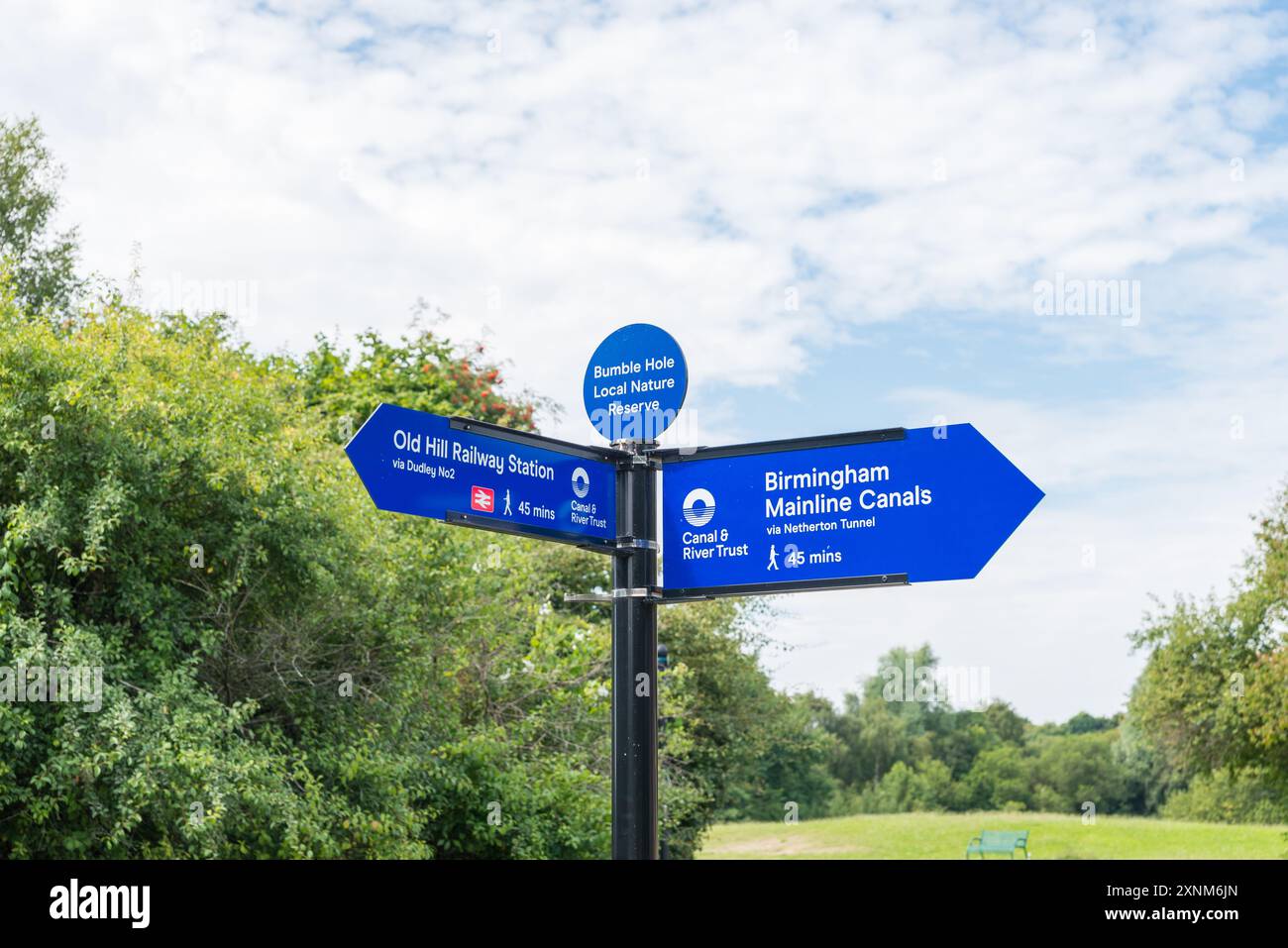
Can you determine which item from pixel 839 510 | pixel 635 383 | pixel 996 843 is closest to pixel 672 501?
pixel 635 383

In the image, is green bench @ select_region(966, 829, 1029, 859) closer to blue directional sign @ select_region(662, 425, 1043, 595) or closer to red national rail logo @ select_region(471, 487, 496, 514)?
blue directional sign @ select_region(662, 425, 1043, 595)

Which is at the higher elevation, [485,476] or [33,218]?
[33,218]

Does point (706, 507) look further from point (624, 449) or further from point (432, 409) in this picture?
point (432, 409)

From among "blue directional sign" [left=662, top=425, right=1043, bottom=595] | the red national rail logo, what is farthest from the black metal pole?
the red national rail logo

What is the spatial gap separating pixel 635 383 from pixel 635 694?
121 cm

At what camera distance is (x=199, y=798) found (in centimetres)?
1031

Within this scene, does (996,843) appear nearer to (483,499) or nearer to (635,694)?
(635,694)

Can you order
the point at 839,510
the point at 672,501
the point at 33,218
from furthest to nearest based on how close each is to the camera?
the point at 33,218 < the point at 672,501 < the point at 839,510

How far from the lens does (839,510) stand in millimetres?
5008

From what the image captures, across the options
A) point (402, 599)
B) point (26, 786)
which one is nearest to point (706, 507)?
point (26, 786)

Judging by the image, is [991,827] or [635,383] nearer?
[635,383]

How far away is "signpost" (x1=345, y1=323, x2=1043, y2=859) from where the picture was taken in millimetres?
4816

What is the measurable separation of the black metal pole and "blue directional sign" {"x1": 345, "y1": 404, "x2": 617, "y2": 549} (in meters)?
0.15

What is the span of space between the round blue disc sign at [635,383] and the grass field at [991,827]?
24.2 meters
